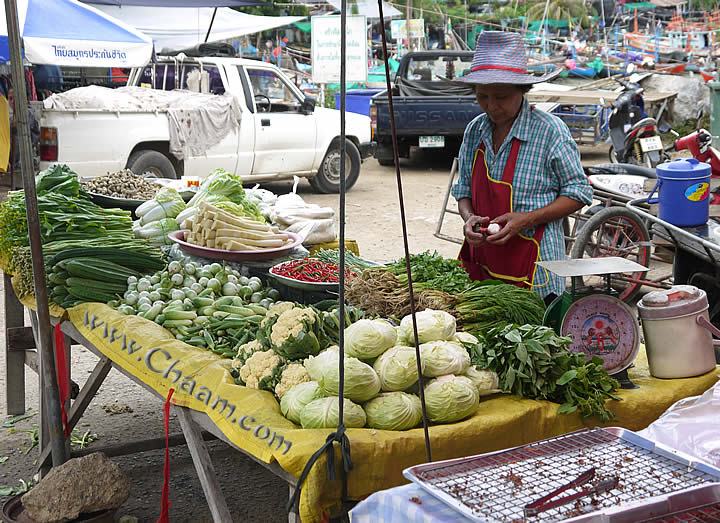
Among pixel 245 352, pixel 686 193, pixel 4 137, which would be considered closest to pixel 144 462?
pixel 245 352

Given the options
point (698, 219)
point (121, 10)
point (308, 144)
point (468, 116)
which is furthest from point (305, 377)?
point (121, 10)

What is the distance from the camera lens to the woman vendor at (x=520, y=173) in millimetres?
3549

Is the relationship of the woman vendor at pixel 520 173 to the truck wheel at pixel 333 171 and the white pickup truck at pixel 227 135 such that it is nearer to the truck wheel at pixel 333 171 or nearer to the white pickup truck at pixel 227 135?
the white pickup truck at pixel 227 135

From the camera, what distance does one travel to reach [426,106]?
1364cm

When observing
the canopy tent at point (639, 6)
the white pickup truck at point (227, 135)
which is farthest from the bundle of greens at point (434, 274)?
the canopy tent at point (639, 6)

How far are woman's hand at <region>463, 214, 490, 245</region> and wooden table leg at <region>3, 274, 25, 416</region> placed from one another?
2.68m

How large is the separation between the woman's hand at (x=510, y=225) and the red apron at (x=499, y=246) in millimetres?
106

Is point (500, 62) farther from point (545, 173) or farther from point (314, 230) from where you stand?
point (314, 230)

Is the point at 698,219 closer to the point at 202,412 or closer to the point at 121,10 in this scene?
the point at 202,412

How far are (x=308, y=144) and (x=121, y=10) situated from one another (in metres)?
8.43

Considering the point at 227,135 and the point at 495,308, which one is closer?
the point at 495,308

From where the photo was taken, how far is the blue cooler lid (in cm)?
544

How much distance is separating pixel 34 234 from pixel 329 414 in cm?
164

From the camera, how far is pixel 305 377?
2.59 m
